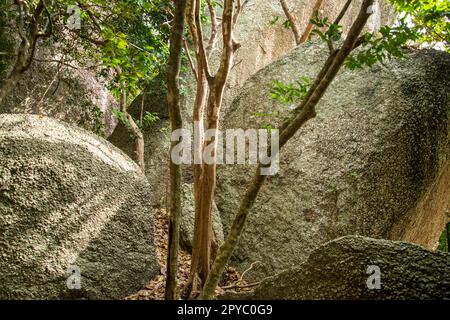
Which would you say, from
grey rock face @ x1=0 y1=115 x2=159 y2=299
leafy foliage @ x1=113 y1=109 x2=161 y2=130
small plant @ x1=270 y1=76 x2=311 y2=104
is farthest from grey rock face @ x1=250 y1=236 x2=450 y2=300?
leafy foliage @ x1=113 y1=109 x2=161 y2=130

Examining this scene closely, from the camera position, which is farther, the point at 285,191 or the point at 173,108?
the point at 285,191

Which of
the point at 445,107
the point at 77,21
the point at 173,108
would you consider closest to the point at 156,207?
the point at 77,21

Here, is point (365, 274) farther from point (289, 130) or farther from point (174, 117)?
point (174, 117)

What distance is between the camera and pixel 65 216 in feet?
14.4


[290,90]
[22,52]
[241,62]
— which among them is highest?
[241,62]

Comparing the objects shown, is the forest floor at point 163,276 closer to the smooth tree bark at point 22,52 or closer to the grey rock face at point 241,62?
the grey rock face at point 241,62

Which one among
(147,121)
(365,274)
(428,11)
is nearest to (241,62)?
(147,121)

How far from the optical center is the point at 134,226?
495cm

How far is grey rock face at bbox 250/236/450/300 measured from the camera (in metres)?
2.54

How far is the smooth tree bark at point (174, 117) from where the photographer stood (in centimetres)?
300

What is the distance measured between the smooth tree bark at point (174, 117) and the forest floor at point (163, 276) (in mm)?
1385

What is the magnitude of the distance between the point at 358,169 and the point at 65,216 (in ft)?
13.1
